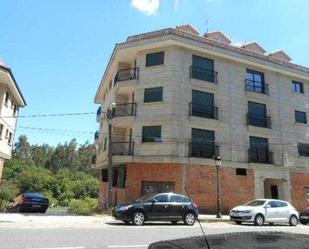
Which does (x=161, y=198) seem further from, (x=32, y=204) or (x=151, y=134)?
(x=32, y=204)

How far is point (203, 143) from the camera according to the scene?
968 inches

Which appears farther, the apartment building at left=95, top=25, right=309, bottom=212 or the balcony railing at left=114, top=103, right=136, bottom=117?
the balcony railing at left=114, top=103, right=136, bottom=117

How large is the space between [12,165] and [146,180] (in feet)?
189

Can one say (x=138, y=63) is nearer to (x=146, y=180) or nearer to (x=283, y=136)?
(x=146, y=180)

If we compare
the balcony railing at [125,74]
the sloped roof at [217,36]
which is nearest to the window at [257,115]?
the sloped roof at [217,36]

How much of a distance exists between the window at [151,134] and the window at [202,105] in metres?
2.78

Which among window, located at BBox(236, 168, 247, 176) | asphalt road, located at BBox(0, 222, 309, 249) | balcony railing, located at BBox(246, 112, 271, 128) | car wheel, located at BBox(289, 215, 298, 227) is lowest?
asphalt road, located at BBox(0, 222, 309, 249)

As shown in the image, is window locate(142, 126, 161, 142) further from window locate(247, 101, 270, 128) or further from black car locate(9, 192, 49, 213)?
black car locate(9, 192, 49, 213)

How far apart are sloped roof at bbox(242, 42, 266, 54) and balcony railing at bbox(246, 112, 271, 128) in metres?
6.75

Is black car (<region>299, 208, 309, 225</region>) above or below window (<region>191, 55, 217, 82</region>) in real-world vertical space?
below

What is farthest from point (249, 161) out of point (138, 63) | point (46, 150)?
point (46, 150)

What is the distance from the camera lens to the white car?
18.6 meters

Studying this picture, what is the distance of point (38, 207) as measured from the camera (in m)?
24.3

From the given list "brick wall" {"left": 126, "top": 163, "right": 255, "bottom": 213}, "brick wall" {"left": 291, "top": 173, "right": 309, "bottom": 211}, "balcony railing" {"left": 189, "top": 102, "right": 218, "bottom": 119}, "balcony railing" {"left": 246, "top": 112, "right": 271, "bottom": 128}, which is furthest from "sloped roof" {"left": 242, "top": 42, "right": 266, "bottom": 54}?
"brick wall" {"left": 126, "top": 163, "right": 255, "bottom": 213}
